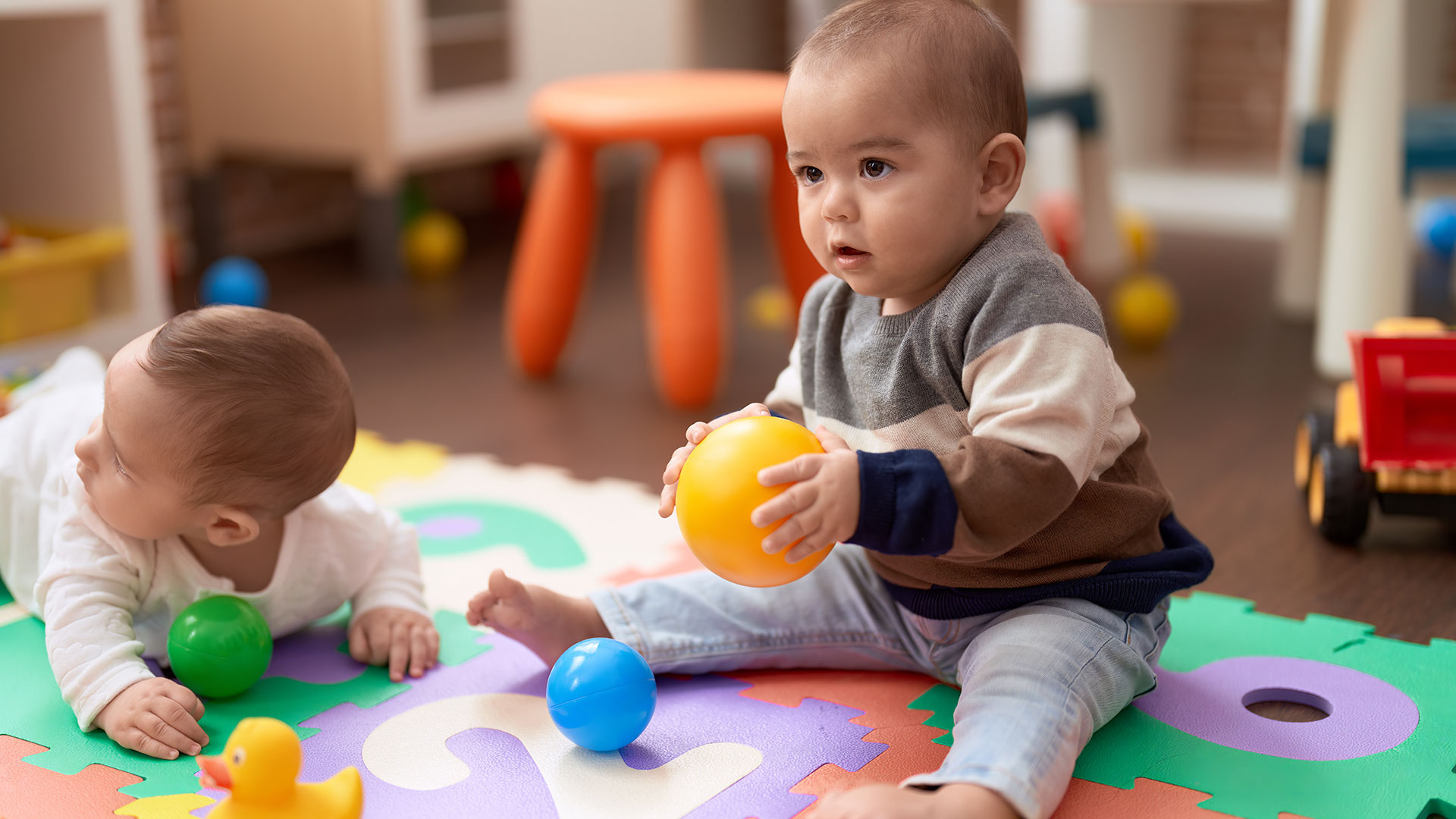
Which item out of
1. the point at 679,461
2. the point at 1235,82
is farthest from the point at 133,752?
→ the point at 1235,82

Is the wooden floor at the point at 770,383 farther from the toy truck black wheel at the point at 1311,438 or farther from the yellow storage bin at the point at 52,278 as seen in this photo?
the yellow storage bin at the point at 52,278

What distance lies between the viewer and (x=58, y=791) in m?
0.86

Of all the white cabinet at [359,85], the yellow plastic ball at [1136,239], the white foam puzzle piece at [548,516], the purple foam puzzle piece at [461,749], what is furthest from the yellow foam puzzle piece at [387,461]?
the yellow plastic ball at [1136,239]

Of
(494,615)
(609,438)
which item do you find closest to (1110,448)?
(494,615)

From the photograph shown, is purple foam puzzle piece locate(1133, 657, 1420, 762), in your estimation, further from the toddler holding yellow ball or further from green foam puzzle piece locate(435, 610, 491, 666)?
green foam puzzle piece locate(435, 610, 491, 666)

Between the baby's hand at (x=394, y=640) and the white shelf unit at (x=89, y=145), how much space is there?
960 mm

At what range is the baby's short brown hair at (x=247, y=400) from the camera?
0.93 meters

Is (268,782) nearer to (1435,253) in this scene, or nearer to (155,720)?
(155,720)

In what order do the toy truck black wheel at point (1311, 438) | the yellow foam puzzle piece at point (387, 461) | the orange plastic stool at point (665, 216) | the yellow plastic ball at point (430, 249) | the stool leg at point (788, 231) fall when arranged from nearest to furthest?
the toy truck black wheel at point (1311, 438) < the yellow foam puzzle piece at point (387, 461) < the orange plastic stool at point (665, 216) < the stool leg at point (788, 231) < the yellow plastic ball at point (430, 249)

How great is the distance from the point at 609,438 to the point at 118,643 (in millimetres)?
757

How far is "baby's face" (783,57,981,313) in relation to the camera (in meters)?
0.84

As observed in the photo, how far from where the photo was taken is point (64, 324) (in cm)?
184

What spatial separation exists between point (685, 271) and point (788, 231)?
223 millimetres

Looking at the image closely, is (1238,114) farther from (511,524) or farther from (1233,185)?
(511,524)
